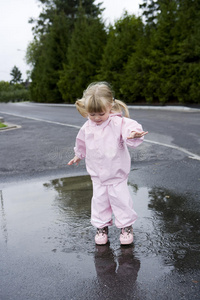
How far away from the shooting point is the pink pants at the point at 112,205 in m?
3.24

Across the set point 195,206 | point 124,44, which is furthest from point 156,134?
point 124,44

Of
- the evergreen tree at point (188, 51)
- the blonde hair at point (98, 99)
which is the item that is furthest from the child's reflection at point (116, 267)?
the evergreen tree at point (188, 51)

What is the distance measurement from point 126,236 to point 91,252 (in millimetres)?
344

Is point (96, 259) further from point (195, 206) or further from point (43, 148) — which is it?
point (43, 148)

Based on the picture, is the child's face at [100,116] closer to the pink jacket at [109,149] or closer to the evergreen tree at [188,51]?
the pink jacket at [109,149]

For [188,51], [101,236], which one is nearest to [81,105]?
[101,236]

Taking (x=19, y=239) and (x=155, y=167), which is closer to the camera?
(x=19, y=239)

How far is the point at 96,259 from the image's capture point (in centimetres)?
296

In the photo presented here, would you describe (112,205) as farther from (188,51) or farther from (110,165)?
(188,51)

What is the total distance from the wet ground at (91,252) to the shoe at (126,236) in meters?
0.05

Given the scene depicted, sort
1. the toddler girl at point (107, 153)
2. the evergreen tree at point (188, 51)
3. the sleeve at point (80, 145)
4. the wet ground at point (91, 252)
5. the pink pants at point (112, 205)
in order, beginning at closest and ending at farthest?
the wet ground at point (91, 252)
the toddler girl at point (107, 153)
the pink pants at point (112, 205)
the sleeve at point (80, 145)
the evergreen tree at point (188, 51)

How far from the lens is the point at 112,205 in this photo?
3307 millimetres

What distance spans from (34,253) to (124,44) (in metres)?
25.7

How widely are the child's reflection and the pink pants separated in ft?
0.81
